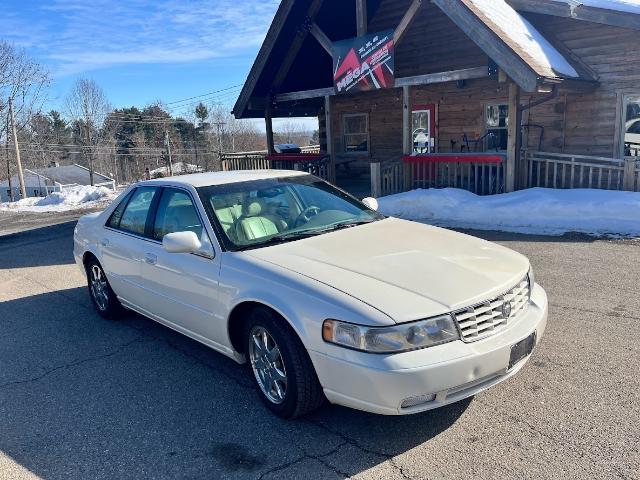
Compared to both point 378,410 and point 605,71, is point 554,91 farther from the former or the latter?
point 378,410

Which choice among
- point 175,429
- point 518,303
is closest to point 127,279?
point 175,429

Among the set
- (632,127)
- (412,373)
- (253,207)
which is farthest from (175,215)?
(632,127)

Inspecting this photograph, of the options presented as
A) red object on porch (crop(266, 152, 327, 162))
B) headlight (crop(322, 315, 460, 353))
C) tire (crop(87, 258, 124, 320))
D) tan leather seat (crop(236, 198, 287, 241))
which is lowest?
tire (crop(87, 258, 124, 320))

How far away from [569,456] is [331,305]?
1515 mm

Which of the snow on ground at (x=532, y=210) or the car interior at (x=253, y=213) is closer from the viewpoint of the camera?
the car interior at (x=253, y=213)

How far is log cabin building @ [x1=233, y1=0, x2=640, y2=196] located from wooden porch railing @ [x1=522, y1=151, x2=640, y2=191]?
0.04 meters

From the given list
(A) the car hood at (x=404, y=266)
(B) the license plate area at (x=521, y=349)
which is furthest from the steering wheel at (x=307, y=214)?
(B) the license plate area at (x=521, y=349)

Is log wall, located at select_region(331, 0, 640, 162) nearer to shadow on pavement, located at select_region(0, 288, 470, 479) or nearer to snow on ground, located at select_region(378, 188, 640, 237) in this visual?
snow on ground, located at select_region(378, 188, 640, 237)

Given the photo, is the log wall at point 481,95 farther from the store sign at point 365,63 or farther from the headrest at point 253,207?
the headrest at point 253,207

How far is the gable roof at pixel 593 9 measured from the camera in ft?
33.8

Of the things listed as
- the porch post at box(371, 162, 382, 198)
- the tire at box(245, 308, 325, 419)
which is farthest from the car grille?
the porch post at box(371, 162, 382, 198)

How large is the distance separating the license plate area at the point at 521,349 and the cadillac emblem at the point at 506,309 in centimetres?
17

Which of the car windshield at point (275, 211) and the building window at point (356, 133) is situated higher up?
the building window at point (356, 133)

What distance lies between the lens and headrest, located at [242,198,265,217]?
13.5ft
